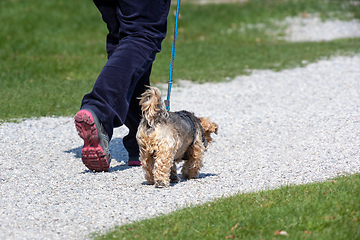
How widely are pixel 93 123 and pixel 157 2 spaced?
1596 millimetres

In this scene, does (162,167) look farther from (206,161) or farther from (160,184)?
(206,161)

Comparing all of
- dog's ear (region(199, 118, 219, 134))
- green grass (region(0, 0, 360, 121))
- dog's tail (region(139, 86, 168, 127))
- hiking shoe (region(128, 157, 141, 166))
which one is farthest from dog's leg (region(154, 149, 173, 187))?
green grass (region(0, 0, 360, 121))

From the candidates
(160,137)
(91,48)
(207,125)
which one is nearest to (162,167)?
(160,137)

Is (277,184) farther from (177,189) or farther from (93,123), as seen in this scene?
(93,123)

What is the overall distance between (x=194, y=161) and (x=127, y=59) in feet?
4.80

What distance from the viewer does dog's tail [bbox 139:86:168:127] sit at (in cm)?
556

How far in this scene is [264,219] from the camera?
15.1ft

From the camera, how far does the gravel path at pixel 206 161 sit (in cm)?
515

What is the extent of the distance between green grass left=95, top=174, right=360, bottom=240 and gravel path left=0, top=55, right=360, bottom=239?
0.33 meters

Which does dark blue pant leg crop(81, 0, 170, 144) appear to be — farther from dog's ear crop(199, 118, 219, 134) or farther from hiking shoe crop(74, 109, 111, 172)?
dog's ear crop(199, 118, 219, 134)

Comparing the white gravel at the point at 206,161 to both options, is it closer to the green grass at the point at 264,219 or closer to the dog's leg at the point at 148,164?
the dog's leg at the point at 148,164

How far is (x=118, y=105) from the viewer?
587cm

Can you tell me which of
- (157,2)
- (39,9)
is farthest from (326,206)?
(39,9)

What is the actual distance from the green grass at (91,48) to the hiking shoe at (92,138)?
15.6 feet
